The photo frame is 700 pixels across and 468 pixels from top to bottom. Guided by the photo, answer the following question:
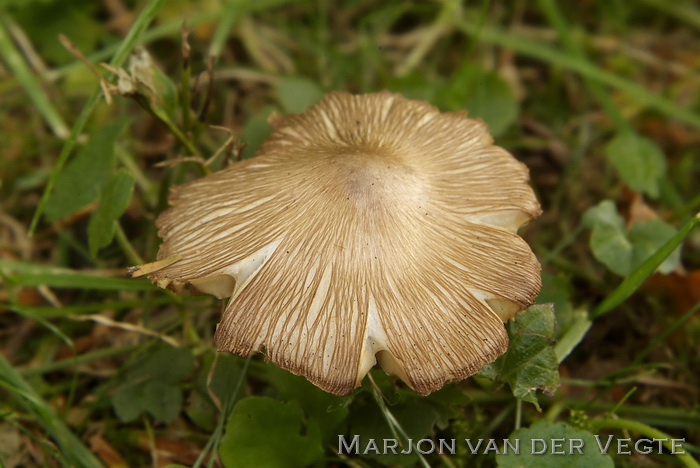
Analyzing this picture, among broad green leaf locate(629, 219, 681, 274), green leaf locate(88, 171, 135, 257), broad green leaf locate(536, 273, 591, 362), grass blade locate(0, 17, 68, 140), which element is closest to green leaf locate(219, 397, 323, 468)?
green leaf locate(88, 171, 135, 257)

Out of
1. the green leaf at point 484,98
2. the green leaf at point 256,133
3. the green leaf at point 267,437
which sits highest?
the green leaf at point 484,98

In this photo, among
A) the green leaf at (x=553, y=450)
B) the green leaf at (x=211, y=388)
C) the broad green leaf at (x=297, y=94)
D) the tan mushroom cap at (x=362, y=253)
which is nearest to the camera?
A: the tan mushroom cap at (x=362, y=253)

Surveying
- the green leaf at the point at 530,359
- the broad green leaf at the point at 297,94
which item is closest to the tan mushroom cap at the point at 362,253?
the green leaf at the point at 530,359

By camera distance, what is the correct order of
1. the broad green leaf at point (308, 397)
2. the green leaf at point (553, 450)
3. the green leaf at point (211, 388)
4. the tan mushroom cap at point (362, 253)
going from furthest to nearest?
the green leaf at point (211, 388) → the broad green leaf at point (308, 397) → the green leaf at point (553, 450) → the tan mushroom cap at point (362, 253)

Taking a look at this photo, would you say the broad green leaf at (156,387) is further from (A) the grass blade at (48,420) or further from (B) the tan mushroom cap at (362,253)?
(B) the tan mushroom cap at (362,253)

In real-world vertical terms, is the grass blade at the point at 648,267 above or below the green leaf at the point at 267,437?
above

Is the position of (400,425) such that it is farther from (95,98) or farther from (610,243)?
(95,98)

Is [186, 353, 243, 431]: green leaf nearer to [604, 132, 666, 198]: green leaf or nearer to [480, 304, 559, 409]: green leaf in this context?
[480, 304, 559, 409]: green leaf
